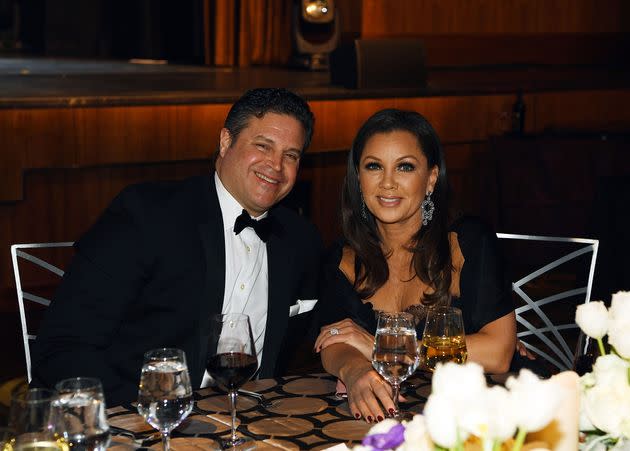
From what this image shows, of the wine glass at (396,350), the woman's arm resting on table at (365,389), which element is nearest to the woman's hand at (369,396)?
the woman's arm resting on table at (365,389)

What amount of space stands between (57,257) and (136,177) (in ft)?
1.95

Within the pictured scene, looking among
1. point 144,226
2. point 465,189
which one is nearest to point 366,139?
point 144,226

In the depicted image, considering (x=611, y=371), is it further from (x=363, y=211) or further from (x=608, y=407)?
(x=363, y=211)

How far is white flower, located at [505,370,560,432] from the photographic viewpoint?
922 millimetres

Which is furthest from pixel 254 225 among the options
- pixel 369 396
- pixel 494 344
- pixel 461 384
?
pixel 461 384

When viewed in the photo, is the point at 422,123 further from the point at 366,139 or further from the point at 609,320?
the point at 609,320

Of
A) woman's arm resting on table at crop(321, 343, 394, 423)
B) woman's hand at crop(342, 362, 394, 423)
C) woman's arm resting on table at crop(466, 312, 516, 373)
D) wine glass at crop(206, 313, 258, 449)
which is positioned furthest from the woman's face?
wine glass at crop(206, 313, 258, 449)

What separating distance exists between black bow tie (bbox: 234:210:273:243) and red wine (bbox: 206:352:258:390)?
35.1 inches

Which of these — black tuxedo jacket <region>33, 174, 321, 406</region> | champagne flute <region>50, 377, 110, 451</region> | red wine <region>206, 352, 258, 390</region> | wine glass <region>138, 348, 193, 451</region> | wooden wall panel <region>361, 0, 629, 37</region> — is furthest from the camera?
wooden wall panel <region>361, 0, 629, 37</region>

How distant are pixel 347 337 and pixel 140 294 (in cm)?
57

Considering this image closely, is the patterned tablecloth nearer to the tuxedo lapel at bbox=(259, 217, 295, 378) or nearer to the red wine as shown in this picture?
the red wine

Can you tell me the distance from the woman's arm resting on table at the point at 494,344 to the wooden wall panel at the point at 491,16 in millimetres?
6489

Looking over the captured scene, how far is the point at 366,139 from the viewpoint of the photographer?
277 centimetres

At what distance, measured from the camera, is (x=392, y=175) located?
2.72 metres
